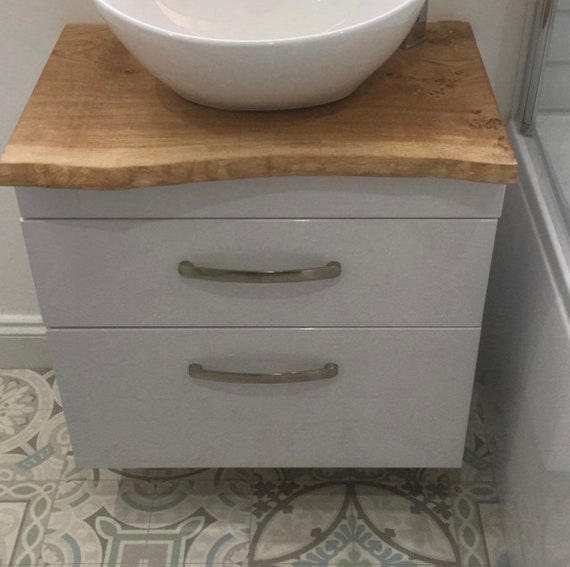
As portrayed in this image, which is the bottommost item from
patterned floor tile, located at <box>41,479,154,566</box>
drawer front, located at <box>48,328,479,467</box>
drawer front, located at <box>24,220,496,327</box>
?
patterned floor tile, located at <box>41,479,154,566</box>

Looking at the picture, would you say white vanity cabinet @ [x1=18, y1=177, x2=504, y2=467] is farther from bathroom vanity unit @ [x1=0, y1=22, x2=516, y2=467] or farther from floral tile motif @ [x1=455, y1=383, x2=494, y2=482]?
floral tile motif @ [x1=455, y1=383, x2=494, y2=482]

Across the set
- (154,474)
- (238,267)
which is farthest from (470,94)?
(154,474)

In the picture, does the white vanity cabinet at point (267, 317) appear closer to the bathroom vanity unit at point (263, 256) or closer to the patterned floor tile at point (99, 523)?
the bathroom vanity unit at point (263, 256)

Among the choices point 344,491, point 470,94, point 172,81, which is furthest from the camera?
point 344,491

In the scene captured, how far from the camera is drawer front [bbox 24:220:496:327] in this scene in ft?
3.50

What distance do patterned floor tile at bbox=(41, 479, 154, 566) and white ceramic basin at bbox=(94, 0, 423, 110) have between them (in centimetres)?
73

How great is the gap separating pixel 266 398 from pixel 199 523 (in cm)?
32

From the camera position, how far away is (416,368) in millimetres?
1199

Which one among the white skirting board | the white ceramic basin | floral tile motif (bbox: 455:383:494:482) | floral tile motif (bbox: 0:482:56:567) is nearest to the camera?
the white ceramic basin

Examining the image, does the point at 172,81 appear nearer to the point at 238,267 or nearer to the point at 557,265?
the point at 238,267

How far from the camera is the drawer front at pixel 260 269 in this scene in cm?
107

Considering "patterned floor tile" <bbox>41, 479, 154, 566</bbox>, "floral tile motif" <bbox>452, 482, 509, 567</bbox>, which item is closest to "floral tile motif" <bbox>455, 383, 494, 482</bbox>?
"floral tile motif" <bbox>452, 482, 509, 567</bbox>

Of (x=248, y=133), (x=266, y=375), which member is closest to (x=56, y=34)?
(x=248, y=133)

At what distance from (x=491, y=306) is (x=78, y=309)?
735 millimetres
